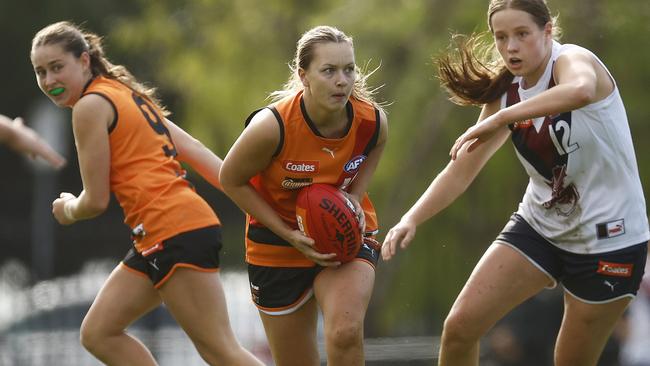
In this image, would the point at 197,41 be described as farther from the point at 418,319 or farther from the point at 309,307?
the point at 309,307

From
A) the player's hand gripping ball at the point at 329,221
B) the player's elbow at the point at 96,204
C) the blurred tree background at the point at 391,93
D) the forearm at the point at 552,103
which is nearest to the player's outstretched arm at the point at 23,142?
the player's elbow at the point at 96,204

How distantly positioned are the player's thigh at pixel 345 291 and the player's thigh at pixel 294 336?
0.53 ft

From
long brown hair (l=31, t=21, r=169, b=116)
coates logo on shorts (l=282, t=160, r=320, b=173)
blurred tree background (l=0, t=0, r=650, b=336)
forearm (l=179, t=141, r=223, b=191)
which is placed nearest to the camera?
coates logo on shorts (l=282, t=160, r=320, b=173)

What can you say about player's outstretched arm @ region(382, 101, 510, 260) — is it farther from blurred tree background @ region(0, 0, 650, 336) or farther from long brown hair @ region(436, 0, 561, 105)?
blurred tree background @ region(0, 0, 650, 336)

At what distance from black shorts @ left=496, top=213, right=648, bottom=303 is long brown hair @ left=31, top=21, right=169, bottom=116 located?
7.26ft

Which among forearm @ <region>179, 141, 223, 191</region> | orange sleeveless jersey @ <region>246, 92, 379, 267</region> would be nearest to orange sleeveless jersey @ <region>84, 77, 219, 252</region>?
forearm @ <region>179, 141, 223, 191</region>

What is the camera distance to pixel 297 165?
551cm

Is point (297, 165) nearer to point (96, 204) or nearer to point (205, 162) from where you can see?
point (205, 162)

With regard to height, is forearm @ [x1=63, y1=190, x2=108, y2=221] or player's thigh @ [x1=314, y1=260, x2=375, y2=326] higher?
forearm @ [x1=63, y1=190, x2=108, y2=221]

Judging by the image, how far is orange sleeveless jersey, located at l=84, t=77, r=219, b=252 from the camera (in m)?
6.01

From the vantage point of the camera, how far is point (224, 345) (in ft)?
19.4

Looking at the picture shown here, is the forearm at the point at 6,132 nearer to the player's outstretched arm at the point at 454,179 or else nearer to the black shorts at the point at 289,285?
the black shorts at the point at 289,285

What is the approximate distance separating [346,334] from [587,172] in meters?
1.39

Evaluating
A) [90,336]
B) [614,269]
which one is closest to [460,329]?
[614,269]
